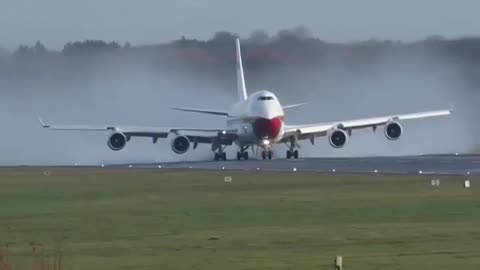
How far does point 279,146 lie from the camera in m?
99.9

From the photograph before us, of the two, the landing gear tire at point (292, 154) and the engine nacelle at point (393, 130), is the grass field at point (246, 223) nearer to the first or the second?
the landing gear tire at point (292, 154)

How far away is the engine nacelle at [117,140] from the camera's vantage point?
9094cm

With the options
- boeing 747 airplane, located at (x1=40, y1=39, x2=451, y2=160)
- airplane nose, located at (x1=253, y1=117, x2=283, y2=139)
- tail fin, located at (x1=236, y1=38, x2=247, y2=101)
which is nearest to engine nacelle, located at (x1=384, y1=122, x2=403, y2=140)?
boeing 747 airplane, located at (x1=40, y1=39, x2=451, y2=160)

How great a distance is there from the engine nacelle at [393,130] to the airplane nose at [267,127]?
7.77 metres

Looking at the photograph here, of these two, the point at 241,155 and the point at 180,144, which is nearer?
the point at 180,144

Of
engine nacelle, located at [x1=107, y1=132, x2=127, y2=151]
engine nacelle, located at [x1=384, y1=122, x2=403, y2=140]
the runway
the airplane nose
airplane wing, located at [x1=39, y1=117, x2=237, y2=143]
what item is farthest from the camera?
engine nacelle, located at [x1=384, y1=122, x2=403, y2=140]

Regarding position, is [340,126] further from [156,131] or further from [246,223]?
[246,223]

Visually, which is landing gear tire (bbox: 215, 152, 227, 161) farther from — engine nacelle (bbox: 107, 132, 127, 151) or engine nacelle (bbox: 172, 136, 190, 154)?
engine nacelle (bbox: 107, 132, 127, 151)

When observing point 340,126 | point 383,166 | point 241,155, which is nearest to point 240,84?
point 241,155

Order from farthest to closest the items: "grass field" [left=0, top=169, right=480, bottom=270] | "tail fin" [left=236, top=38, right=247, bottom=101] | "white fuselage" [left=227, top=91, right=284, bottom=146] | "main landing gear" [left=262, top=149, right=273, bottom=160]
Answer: "tail fin" [left=236, top=38, right=247, bottom=101] → "main landing gear" [left=262, top=149, right=273, bottom=160] → "white fuselage" [left=227, top=91, right=284, bottom=146] → "grass field" [left=0, top=169, right=480, bottom=270]

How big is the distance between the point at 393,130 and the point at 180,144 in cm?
1223

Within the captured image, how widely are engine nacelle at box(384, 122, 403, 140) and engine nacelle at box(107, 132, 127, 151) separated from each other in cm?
1490

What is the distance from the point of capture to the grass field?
2792cm

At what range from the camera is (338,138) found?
92.8 metres
